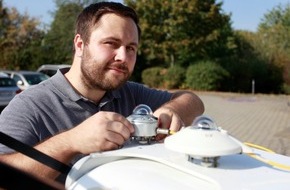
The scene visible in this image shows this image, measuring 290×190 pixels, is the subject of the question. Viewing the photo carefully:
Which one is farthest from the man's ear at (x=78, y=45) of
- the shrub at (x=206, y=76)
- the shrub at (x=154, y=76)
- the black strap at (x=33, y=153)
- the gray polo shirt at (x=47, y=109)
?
the shrub at (x=154, y=76)

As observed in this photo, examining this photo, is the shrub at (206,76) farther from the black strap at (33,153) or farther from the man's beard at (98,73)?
the black strap at (33,153)

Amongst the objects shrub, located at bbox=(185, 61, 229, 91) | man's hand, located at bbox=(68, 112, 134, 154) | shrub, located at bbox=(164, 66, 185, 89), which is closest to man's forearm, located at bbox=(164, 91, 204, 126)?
man's hand, located at bbox=(68, 112, 134, 154)

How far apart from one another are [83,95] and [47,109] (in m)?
0.22

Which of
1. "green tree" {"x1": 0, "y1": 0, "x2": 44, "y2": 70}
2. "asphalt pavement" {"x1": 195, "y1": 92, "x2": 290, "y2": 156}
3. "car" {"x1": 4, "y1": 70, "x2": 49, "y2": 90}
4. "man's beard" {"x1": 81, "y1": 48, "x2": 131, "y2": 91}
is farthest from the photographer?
"green tree" {"x1": 0, "y1": 0, "x2": 44, "y2": 70}

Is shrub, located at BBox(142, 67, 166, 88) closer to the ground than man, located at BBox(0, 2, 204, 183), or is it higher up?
closer to the ground

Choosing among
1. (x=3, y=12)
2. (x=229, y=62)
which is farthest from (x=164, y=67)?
(x=3, y=12)

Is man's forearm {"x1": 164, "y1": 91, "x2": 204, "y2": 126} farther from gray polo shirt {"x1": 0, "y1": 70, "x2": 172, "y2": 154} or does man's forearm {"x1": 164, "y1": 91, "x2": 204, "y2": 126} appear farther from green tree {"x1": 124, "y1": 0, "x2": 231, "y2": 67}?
green tree {"x1": 124, "y1": 0, "x2": 231, "y2": 67}

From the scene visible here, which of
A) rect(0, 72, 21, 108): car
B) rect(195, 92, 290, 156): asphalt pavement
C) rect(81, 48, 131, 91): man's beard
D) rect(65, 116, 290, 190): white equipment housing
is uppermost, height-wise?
rect(81, 48, 131, 91): man's beard

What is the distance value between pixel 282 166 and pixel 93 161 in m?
0.58

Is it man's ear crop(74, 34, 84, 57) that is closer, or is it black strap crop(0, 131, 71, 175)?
black strap crop(0, 131, 71, 175)

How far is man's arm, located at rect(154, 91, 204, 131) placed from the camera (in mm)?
1666

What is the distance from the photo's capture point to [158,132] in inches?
59.8

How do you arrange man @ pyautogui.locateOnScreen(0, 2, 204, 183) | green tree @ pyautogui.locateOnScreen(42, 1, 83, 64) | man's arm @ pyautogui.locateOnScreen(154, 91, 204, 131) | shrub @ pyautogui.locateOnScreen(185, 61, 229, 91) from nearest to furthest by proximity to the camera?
man @ pyautogui.locateOnScreen(0, 2, 204, 183)
man's arm @ pyautogui.locateOnScreen(154, 91, 204, 131)
shrub @ pyautogui.locateOnScreen(185, 61, 229, 91)
green tree @ pyautogui.locateOnScreen(42, 1, 83, 64)

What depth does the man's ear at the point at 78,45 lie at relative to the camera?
1.98m
